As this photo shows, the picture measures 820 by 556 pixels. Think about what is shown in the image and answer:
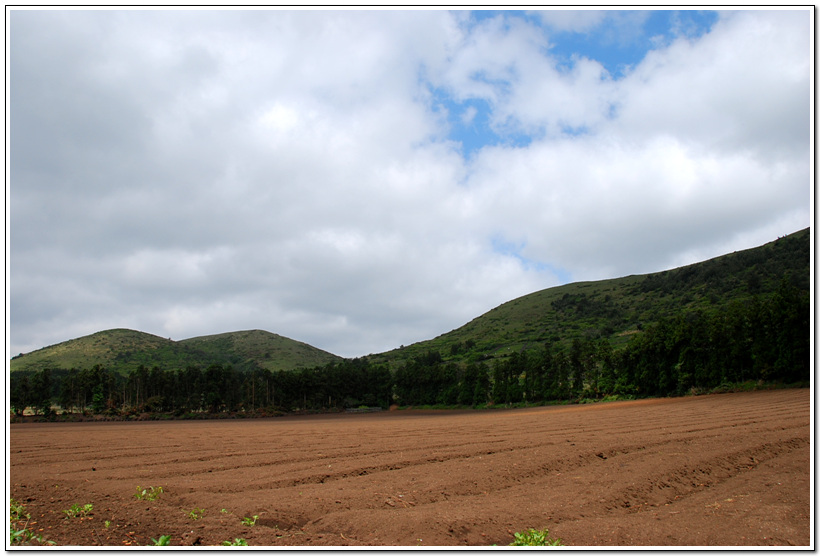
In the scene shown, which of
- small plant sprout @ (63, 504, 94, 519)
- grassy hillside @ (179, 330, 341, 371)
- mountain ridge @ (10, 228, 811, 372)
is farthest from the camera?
grassy hillside @ (179, 330, 341, 371)

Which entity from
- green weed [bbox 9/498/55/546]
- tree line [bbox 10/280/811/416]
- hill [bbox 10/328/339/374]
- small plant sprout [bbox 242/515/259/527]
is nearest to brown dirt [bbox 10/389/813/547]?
small plant sprout [bbox 242/515/259/527]

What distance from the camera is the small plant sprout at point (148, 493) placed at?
358 inches

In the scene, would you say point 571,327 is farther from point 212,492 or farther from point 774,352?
point 212,492

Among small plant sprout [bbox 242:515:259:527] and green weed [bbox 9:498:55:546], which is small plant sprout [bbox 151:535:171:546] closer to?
small plant sprout [bbox 242:515:259:527]

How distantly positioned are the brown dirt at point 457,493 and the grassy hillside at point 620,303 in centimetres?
7349

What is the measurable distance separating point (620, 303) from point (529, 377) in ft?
252

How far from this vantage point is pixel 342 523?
7180 mm

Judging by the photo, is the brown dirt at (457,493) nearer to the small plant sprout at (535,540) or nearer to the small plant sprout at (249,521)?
the small plant sprout at (249,521)

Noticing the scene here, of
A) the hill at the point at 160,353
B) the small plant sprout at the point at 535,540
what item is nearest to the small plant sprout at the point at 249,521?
the small plant sprout at the point at 535,540

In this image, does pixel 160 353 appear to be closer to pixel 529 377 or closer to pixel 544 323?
pixel 544 323

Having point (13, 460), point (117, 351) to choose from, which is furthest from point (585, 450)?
point (117, 351)

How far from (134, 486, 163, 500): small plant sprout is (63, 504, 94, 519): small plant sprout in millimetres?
1033

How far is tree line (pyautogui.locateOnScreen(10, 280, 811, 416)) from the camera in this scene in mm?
42594

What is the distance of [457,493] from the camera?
9.34m
